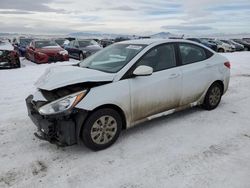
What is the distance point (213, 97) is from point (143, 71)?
7.42 feet

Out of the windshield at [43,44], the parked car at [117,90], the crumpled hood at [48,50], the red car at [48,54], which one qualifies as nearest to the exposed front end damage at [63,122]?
the parked car at [117,90]

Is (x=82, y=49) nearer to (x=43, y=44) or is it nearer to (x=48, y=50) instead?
(x=43, y=44)

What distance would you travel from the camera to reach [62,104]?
139 inches

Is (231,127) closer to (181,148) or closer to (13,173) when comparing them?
(181,148)

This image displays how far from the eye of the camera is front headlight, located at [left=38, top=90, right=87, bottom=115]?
3.49 metres

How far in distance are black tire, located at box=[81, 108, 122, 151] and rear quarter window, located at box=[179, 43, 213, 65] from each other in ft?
6.16

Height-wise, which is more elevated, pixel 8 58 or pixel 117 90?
pixel 117 90

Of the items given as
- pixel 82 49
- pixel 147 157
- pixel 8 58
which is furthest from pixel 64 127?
pixel 82 49

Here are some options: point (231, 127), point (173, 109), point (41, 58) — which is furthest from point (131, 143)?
point (41, 58)

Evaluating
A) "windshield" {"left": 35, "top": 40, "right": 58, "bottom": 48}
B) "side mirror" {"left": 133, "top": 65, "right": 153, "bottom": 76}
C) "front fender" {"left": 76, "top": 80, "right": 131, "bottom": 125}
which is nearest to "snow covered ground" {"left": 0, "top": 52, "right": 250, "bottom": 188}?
"front fender" {"left": 76, "top": 80, "right": 131, "bottom": 125}

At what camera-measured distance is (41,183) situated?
3.04 meters

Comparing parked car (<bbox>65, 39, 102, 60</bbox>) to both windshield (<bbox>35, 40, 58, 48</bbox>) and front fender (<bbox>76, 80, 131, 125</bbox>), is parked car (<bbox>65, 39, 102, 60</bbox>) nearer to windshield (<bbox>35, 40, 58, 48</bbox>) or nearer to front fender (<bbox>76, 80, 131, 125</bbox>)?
windshield (<bbox>35, 40, 58, 48</bbox>)

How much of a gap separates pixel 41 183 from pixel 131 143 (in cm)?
152

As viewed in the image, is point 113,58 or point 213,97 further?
point 213,97
